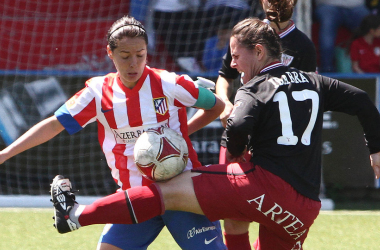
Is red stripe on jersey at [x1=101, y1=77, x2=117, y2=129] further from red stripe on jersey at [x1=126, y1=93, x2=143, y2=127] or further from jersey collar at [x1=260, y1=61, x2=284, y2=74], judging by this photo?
jersey collar at [x1=260, y1=61, x2=284, y2=74]

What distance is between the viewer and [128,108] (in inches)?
112

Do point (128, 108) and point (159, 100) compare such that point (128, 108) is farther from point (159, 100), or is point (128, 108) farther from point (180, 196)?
point (180, 196)

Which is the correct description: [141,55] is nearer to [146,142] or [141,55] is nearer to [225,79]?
[146,142]

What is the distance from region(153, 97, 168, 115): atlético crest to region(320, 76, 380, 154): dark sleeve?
80cm

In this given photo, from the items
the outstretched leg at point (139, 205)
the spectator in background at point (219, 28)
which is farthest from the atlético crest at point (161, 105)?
the spectator in background at point (219, 28)

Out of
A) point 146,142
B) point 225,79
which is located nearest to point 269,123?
point 146,142

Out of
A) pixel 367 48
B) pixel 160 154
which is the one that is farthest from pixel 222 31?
pixel 160 154

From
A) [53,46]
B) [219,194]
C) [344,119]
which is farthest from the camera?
[53,46]

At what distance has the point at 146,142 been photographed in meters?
2.67

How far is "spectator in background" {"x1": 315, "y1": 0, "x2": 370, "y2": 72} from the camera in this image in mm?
7414

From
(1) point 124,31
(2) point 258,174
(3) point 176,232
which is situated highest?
(1) point 124,31

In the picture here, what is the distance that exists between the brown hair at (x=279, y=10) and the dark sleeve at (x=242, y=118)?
771mm

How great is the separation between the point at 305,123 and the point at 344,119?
3120 millimetres

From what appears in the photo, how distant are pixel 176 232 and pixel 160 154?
0.45 metres
